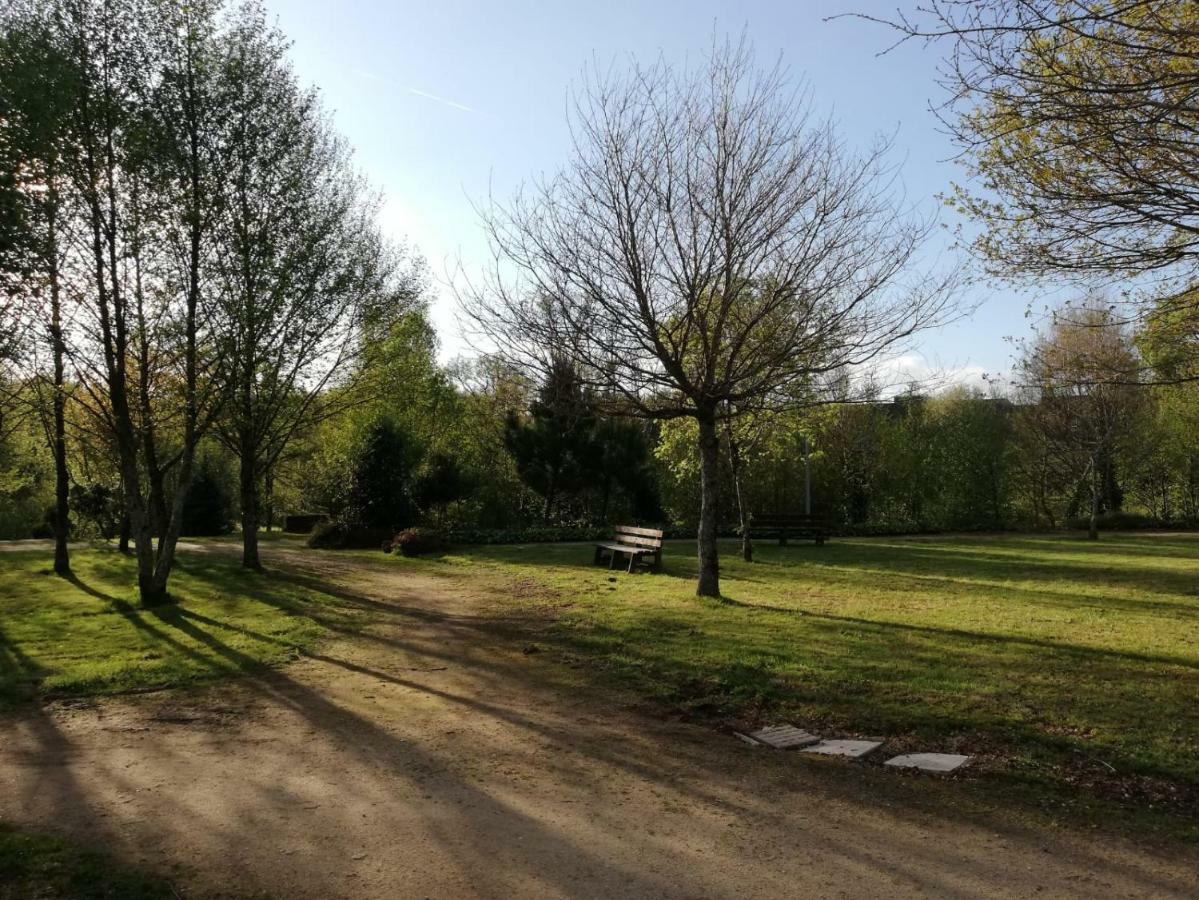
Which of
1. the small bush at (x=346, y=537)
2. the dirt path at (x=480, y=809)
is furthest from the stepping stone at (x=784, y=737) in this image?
the small bush at (x=346, y=537)

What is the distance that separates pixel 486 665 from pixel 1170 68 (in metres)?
7.88

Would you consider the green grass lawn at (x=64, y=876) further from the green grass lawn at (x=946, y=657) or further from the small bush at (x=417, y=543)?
the small bush at (x=417, y=543)

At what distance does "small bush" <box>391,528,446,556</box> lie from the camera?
2038cm

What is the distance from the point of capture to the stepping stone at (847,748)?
5195 millimetres

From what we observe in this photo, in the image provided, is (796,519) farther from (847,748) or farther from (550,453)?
(847,748)

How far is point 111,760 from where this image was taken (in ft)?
16.9

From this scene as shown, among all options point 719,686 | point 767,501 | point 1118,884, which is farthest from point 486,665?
point 767,501

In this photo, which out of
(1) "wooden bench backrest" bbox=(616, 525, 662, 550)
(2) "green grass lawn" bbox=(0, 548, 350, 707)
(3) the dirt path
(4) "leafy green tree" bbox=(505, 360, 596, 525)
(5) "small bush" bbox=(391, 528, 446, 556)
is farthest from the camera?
(4) "leafy green tree" bbox=(505, 360, 596, 525)

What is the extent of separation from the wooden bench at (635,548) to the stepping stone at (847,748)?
1055cm

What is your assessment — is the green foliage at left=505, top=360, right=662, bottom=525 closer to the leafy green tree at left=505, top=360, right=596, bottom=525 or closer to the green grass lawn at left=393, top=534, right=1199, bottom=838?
the leafy green tree at left=505, top=360, right=596, bottom=525

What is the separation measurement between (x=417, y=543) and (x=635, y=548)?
21.4ft

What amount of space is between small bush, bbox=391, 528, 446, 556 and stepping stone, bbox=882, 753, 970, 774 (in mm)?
16620

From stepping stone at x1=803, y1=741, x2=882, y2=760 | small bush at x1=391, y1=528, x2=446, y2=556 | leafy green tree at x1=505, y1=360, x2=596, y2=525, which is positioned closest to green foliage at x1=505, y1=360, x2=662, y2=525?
leafy green tree at x1=505, y1=360, x2=596, y2=525

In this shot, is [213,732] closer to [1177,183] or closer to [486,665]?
[486,665]
